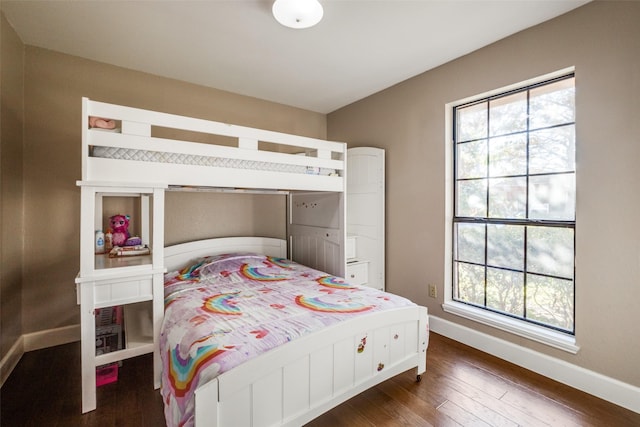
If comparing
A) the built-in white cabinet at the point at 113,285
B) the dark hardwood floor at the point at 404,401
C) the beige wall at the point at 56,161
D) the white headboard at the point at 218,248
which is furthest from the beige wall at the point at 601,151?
the beige wall at the point at 56,161

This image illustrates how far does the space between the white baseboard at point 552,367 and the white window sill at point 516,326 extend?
0.34ft

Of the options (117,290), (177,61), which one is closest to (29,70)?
(177,61)

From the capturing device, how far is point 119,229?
2523 millimetres

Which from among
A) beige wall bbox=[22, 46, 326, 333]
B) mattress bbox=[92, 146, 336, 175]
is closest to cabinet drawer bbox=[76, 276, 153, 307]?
mattress bbox=[92, 146, 336, 175]

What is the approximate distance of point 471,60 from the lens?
2492 mm

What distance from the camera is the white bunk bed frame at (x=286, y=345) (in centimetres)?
124

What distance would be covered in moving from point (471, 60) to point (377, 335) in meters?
2.33

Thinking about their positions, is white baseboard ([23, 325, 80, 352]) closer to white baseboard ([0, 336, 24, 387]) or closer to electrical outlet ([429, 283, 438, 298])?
white baseboard ([0, 336, 24, 387])

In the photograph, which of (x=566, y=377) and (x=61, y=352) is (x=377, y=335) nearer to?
(x=566, y=377)

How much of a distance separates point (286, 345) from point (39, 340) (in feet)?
7.83

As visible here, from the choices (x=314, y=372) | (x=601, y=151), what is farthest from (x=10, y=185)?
(x=601, y=151)

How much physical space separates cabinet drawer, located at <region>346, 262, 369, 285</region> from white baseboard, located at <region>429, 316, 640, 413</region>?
85 cm

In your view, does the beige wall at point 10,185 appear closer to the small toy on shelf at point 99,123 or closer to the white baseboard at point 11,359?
the white baseboard at point 11,359

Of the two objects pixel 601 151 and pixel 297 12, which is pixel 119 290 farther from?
pixel 601 151
